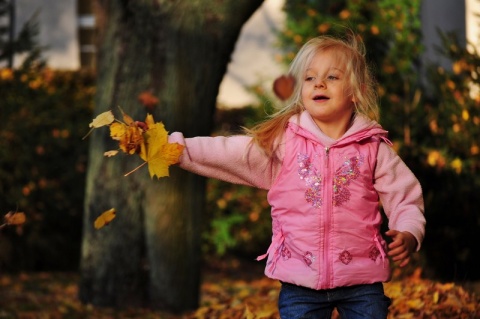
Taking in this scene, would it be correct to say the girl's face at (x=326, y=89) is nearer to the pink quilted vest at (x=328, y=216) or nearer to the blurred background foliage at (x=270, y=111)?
the pink quilted vest at (x=328, y=216)

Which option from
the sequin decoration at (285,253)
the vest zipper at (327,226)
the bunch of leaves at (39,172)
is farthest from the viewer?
the bunch of leaves at (39,172)

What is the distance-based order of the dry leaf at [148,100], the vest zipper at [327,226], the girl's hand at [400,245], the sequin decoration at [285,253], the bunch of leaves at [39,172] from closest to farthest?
1. the girl's hand at [400,245]
2. the vest zipper at [327,226]
3. the sequin decoration at [285,253]
4. the dry leaf at [148,100]
5. the bunch of leaves at [39,172]

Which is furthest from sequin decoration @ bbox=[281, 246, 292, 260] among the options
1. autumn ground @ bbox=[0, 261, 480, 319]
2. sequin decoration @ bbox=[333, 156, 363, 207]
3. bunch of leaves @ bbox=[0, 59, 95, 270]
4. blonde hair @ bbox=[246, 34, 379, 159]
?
bunch of leaves @ bbox=[0, 59, 95, 270]

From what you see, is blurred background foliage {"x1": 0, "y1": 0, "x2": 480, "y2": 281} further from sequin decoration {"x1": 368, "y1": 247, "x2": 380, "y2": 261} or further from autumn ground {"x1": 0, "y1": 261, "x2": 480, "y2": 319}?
sequin decoration {"x1": 368, "y1": 247, "x2": 380, "y2": 261}

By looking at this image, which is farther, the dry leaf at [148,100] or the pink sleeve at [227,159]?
the dry leaf at [148,100]

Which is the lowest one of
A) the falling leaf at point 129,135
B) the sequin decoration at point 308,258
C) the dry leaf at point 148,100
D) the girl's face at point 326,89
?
the sequin decoration at point 308,258

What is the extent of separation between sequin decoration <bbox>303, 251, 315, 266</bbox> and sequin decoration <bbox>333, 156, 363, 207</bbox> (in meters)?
0.21

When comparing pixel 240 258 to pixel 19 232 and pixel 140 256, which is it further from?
pixel 140 256

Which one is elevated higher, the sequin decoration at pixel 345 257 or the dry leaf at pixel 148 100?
the dry leaf at pixel 148 100

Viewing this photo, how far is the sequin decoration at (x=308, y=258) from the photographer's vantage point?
3.60 m

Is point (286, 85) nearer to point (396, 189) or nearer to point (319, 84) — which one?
point (319, 84)

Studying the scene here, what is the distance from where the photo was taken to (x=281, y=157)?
3.79 meters

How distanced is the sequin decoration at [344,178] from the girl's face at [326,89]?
20 centimetres

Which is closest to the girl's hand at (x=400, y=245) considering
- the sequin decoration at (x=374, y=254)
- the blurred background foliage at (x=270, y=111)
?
the sequin decoration at (x=374, y=254)
